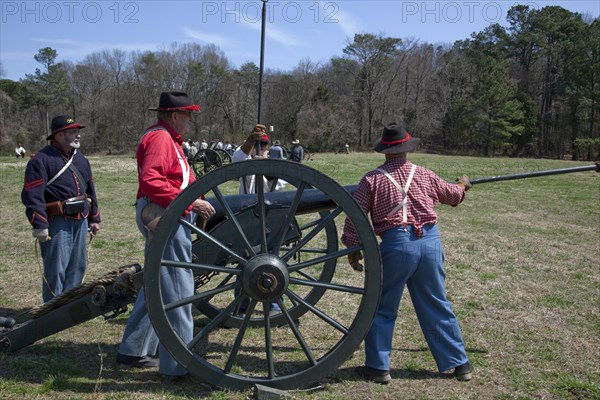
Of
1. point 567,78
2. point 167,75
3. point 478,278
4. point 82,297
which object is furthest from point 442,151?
point 82,297

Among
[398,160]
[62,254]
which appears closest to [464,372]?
[398,160]

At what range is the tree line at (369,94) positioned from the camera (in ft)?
166

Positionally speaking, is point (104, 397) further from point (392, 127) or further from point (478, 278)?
point (478, 278)

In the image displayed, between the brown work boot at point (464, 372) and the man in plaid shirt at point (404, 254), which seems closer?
the man in plaid shirt at point (404, 254)

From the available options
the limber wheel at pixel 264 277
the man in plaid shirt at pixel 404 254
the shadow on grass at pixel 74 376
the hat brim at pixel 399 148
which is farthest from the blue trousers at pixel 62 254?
the hat brim at pixel 399 148

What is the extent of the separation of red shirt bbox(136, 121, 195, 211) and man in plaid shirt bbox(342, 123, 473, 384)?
1170 millimetres

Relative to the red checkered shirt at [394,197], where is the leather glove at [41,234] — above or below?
below

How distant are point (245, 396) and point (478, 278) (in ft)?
12.9

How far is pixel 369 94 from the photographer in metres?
60.4

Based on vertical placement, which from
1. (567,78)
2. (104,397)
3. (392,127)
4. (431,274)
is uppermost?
(567,78)

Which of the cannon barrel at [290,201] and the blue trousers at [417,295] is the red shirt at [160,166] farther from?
the blue trousers at [417,295]

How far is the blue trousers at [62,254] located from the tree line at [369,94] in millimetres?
48889

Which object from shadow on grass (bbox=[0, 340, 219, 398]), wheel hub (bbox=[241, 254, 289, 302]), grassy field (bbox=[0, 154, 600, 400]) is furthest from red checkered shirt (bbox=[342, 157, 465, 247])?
shadow on grass (bbox=[0, 340, 219, 398])

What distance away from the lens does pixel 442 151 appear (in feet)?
179
